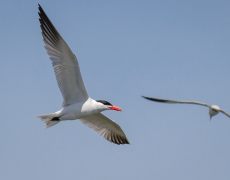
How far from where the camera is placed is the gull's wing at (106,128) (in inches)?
827

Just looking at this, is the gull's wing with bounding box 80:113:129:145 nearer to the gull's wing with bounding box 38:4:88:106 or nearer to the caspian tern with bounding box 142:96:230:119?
the gull's wing with bounding box 38:4:88:106

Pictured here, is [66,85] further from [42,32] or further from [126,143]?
[126,143]

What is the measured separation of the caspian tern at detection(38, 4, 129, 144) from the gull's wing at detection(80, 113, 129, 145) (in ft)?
6.14

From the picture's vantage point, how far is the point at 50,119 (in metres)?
18.7

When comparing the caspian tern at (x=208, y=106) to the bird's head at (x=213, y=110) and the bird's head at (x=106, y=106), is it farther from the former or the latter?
the bird's head at (x=106, y=106)

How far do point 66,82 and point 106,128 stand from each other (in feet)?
11.3

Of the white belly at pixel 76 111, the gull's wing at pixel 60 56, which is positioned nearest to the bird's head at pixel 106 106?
the white belly at pixel 76 111

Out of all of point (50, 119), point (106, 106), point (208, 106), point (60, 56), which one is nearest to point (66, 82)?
point (60, 56)

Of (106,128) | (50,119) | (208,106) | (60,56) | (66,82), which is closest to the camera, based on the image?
(208,106)

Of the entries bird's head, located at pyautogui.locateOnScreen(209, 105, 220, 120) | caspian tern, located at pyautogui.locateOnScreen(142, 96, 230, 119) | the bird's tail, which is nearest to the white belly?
the bird's tail

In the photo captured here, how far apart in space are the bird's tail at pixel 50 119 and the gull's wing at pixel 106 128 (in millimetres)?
2424

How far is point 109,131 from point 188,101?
6.76m

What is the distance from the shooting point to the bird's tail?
18609 mm

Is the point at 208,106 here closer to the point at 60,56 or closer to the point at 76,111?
the point at 76,111
